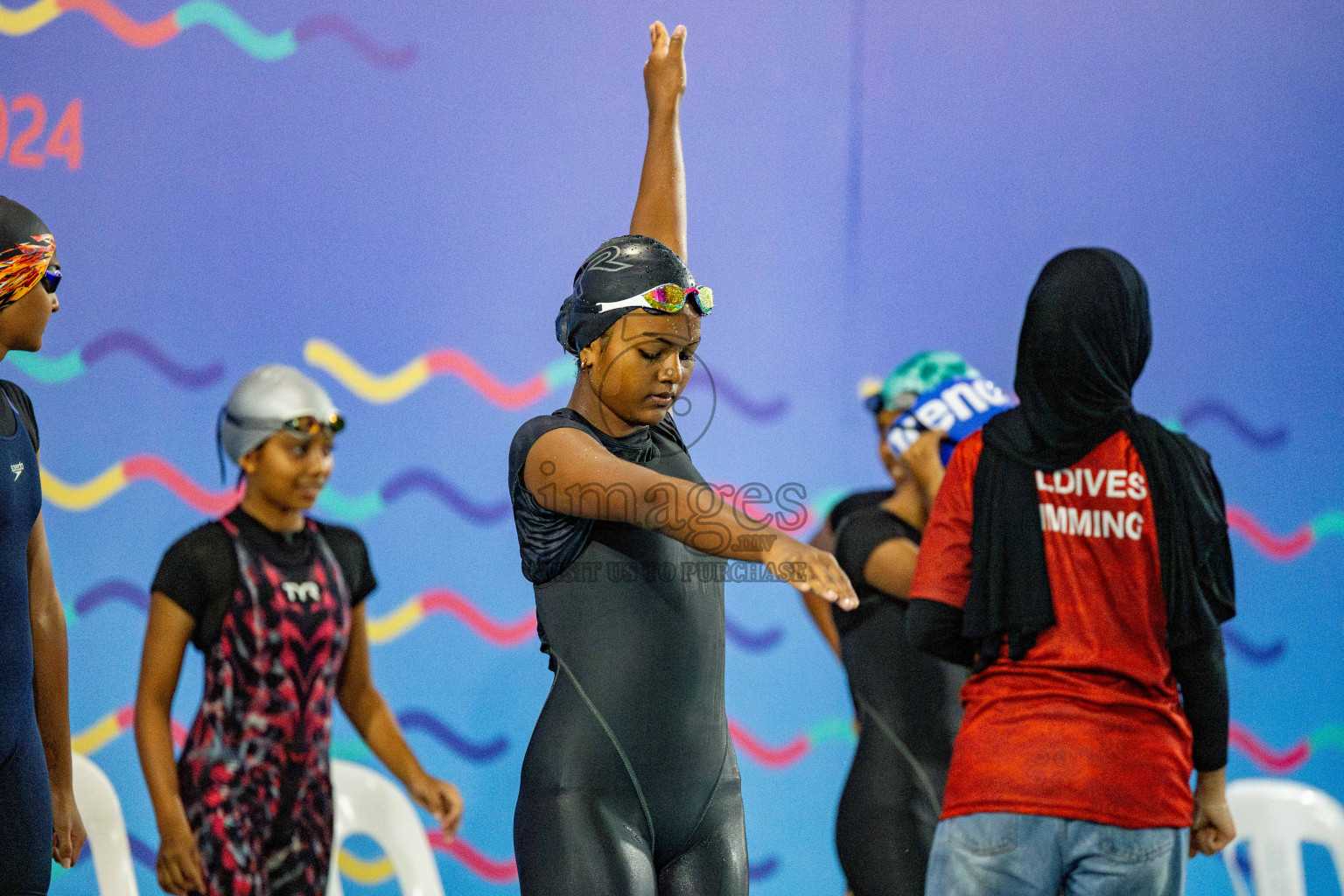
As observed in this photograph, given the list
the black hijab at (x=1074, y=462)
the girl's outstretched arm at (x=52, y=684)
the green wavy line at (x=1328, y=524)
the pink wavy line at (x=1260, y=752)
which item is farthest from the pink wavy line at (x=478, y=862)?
the green wavy line at (x=1328, y=524)

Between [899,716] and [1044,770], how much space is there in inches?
35.5

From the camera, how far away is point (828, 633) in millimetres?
3393

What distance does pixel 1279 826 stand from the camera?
3492 millimetres

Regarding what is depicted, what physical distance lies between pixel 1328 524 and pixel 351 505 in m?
3.16

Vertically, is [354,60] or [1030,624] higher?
[354,60]

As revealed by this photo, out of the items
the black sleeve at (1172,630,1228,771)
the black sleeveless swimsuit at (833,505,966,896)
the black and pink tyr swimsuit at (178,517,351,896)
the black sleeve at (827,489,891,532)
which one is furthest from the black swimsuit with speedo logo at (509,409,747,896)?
the black sleeve at (827,489,891,532)

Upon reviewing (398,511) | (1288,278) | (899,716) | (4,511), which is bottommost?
(899,716)

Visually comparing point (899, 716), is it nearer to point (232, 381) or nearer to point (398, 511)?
point (398, 511)

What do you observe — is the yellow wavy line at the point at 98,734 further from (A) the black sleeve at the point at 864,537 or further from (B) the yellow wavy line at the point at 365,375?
(A) the black sleeve at the point at 864,537

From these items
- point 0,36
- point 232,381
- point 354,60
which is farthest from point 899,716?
point 0,36

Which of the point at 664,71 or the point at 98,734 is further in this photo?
the point at 98,734

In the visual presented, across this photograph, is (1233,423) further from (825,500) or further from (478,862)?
(478,862)

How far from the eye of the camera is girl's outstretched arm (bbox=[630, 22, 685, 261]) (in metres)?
2.42

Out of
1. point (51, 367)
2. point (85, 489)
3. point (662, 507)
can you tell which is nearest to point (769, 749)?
point (85, 489)
